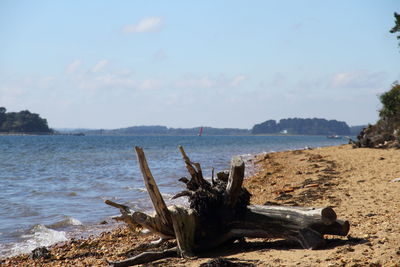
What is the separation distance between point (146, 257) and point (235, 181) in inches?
70.7

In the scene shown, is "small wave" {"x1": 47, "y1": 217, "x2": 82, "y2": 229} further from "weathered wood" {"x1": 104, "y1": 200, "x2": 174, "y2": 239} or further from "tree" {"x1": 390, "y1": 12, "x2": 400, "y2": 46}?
"tree" {"x1": 390, "y1": 12, "x2": 400, "y2": 46}

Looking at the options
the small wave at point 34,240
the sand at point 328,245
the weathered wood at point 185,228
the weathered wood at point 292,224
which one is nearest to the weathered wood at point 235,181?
the weathered wood at point 292,224

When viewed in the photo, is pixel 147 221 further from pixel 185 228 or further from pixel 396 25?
pixel 396 25

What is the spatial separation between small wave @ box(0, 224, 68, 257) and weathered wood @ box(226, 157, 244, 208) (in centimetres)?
467

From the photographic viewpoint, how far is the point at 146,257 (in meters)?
6.86

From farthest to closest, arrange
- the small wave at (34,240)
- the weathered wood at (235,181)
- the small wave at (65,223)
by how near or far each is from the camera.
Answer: the small wave at (65,223) < the small wave at (34,240) < the weathered wood at (235,181)

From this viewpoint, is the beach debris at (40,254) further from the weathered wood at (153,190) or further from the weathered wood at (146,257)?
the weathered wood at (153,190)

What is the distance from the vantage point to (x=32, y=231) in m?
10.9

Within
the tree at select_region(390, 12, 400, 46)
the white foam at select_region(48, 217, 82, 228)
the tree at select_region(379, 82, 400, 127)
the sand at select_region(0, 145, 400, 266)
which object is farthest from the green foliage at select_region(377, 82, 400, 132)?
the white foam at select_region(48, 217, 82, 228)

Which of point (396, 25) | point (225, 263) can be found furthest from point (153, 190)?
point (396, 25)

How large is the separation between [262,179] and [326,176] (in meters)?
2.95

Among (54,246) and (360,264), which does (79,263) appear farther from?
(360,264)

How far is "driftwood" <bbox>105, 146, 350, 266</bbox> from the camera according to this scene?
6.75 metres

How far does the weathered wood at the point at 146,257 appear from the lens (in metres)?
6.72
